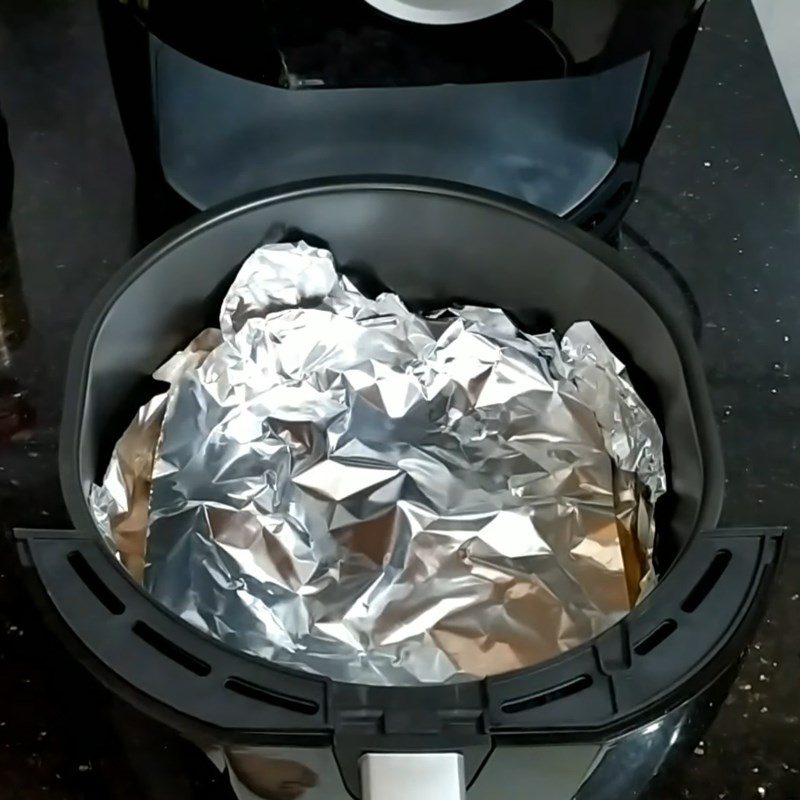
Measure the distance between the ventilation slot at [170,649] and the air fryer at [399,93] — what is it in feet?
0.91

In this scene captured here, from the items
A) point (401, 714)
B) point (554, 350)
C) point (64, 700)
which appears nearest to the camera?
point (401, 714)

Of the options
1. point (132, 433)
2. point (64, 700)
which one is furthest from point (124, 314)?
point (64, 700)

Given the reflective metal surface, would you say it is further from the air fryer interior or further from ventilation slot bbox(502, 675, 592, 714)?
the air fryer interior

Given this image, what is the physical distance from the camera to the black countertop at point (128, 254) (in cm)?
50

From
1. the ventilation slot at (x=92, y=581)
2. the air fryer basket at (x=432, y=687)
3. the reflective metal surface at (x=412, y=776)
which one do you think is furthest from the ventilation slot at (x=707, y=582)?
the ventilation slot at (x=92, y=581)

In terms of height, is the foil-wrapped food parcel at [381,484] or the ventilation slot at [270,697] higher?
the ventilation slot at [270,697]

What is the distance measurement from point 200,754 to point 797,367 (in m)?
0.40

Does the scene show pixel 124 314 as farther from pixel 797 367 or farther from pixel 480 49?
pixel 797 367

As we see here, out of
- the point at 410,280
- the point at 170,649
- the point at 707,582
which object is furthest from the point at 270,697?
the point at 410,280

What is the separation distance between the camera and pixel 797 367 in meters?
0.66

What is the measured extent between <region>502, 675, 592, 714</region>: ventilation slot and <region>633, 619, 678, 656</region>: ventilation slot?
23mm

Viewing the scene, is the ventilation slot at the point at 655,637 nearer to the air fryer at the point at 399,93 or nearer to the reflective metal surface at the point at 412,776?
the reflective metal surface at the point at 412,776

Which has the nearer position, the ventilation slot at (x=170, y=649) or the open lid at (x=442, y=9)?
the ventilation slot at (x=170, y=649)

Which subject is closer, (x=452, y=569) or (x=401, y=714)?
(x=401, y=714)
